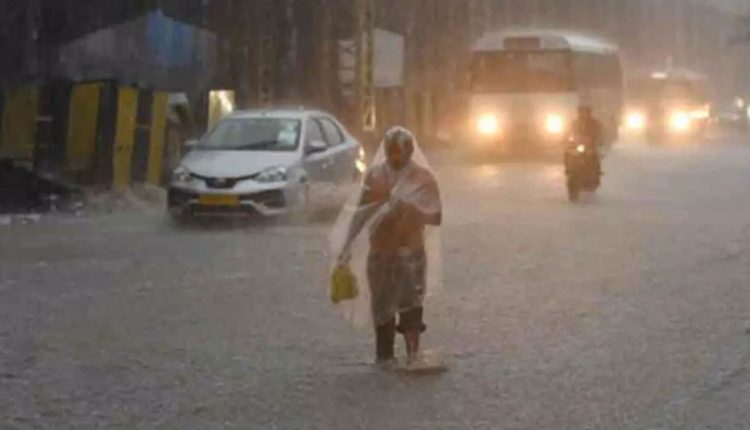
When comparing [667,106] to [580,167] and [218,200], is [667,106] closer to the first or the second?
[580,167]

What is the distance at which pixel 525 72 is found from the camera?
1629 inches

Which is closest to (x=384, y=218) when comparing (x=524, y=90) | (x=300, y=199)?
(x=300, y=199)

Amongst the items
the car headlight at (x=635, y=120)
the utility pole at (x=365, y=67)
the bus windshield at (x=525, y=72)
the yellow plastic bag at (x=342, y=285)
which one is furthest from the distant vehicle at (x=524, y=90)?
the yellow plastic bag at (x=342, y=285)

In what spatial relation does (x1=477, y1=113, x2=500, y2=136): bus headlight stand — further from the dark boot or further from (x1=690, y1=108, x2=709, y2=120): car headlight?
the dark boot

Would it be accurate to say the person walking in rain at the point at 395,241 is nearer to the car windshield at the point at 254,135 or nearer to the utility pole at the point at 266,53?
the car windshield at the point at 254,135

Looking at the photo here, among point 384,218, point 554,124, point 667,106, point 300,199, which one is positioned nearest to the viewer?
point 384,218

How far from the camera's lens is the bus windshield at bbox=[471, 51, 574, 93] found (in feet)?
135

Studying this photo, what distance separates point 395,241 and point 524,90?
30.9 metres

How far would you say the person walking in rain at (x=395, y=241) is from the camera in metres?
10.6

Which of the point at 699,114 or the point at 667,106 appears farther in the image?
the point at 699,114

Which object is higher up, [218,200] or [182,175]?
[182,175]

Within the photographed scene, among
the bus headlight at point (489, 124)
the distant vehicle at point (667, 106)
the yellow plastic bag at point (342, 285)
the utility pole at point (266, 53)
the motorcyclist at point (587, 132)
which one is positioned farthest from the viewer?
the distant vehicle at point (667, 106)

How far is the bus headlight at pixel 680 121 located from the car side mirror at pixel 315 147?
38.1 metres

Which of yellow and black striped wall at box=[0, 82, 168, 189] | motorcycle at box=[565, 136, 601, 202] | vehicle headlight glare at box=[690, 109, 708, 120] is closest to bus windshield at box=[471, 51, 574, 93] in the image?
motorcycle at box=[565, 136, 601, 202]
